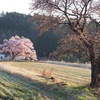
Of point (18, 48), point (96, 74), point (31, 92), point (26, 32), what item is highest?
point (26, 32)

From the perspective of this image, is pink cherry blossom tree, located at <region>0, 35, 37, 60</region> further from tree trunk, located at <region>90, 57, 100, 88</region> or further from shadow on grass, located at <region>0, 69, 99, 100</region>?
shadow on grass, located at <region>0, 69, 99, 100</region>

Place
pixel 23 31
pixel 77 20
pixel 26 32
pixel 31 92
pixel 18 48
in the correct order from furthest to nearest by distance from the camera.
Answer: pixel 23 31 < pixel 26 32 < pixel 18 48 < pixel 77 20 < pixel 31 92

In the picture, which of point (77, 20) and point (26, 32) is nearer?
point (77, 20)

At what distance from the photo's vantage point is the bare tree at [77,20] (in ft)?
64.8

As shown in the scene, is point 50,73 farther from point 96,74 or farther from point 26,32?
point 26,32

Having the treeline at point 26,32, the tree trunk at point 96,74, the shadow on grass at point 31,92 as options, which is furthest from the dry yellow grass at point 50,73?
the treeline at point 26,32

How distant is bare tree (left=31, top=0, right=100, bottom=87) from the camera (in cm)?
1975

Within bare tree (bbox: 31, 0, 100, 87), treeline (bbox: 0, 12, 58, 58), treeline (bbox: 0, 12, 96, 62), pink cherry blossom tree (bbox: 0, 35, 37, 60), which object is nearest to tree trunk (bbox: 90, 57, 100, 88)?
bare tree (bbox: 31, 0, 100, 87)

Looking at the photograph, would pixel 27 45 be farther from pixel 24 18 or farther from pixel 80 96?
pixel 80 96

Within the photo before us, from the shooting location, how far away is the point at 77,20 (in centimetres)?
2022

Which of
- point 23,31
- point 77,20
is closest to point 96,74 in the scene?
point 77,20

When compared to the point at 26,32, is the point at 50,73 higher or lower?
lower

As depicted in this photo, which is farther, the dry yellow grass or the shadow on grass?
the dry yellow grass

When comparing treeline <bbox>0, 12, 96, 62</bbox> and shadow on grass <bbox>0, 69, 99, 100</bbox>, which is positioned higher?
treeline <bbox>0, 12, 96, 62</bbox>
